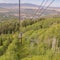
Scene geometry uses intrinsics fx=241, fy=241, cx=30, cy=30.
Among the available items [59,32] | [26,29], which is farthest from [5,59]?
[26,29]

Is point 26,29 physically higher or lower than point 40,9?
lower

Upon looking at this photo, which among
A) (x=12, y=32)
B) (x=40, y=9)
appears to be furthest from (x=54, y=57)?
(x=12, y=32)

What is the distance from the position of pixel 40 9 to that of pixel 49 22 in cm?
3496

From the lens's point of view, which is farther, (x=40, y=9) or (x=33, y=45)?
(x=33, y=45)

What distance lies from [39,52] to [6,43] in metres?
5.49

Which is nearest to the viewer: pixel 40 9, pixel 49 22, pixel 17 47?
pixel 40 9

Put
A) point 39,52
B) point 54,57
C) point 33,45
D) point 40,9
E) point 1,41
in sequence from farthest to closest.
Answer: point 1,41, point 33,45, point 39,52, point 54,57, point 40,9

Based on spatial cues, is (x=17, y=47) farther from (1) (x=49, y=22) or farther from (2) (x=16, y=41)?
(1) (x=49, y=22)

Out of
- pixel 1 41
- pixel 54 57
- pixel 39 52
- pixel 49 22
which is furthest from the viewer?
pixel 49 22

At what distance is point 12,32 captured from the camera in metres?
34.0

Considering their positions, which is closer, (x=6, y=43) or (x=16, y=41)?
(x=16, y=41)

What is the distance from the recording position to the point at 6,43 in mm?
26328

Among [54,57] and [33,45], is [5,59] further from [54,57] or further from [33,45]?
[33,45]

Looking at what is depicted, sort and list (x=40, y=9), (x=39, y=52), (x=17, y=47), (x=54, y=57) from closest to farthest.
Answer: (x=40, y=9) → (x=54, y=57) → (x=39, y=52) → (x=17, y=47)
